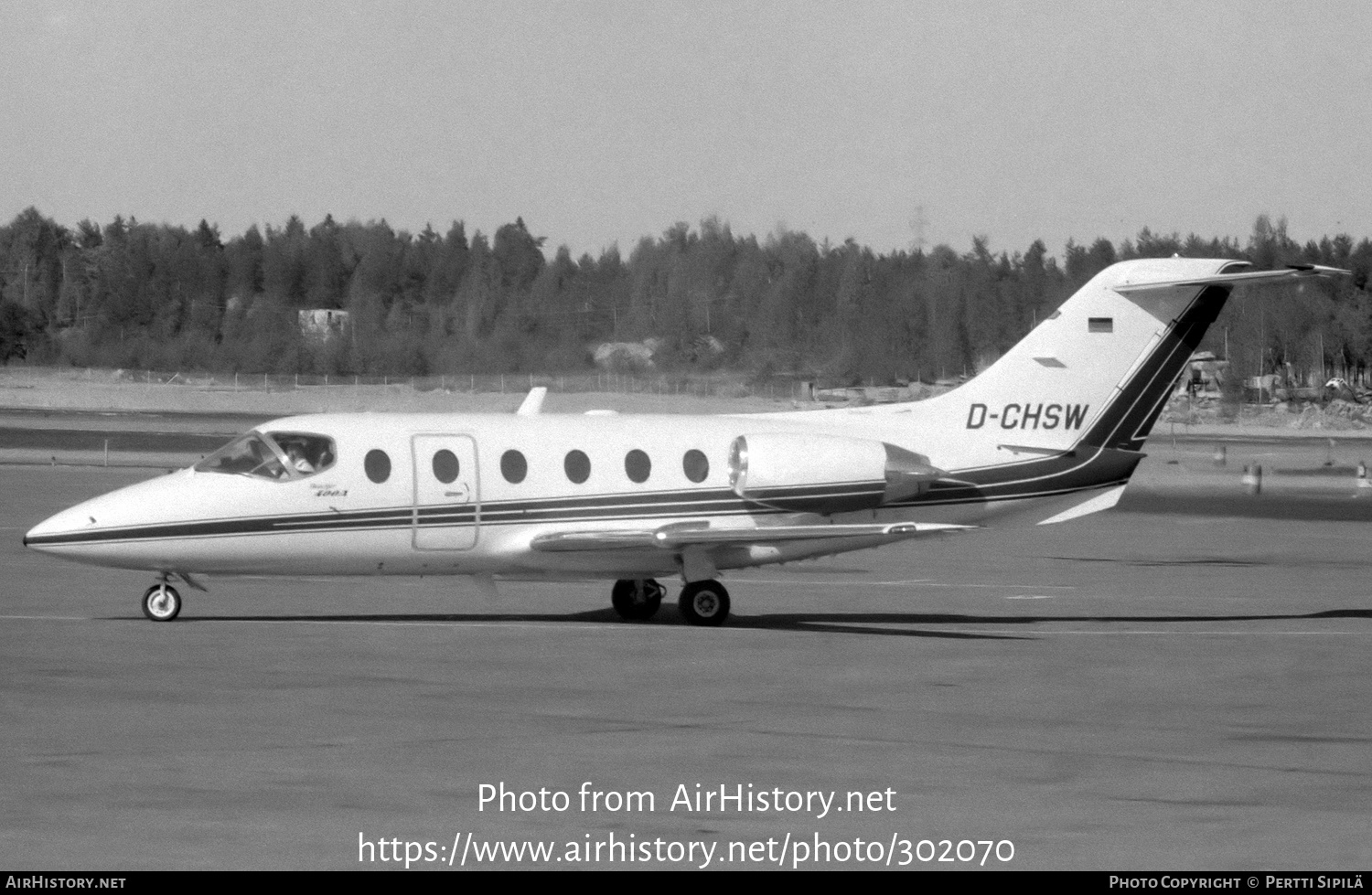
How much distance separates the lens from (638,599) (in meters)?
23.2

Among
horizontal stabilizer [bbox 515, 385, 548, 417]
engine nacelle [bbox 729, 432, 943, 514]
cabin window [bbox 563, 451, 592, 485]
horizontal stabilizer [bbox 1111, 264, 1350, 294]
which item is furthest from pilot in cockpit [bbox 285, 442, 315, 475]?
horizontal stabilizer [bbox 1111, 264, 1350, 294]

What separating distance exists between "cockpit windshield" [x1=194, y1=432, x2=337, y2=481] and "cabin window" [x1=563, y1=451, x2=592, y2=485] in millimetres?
A: 2679

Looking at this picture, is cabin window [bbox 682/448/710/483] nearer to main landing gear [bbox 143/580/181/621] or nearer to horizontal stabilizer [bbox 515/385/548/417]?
horizontal stabilizer [bbox 515/385/548/417]

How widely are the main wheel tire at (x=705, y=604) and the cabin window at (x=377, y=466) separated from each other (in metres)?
3.71

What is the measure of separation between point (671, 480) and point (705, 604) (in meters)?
1.52

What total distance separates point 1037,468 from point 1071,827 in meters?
12.8

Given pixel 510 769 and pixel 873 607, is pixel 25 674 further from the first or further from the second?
pixel 873 607

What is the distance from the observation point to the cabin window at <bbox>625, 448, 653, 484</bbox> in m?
22.3

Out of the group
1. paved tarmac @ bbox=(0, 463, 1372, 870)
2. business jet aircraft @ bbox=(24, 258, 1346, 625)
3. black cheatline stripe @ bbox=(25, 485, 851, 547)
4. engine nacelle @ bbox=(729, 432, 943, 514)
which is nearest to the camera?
paved tarmac @ bbox=(0, 463, 1372, 870)

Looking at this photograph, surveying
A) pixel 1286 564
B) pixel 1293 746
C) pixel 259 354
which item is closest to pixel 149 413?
pixel 259 354

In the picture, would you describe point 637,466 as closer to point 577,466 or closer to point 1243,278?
point 577,466

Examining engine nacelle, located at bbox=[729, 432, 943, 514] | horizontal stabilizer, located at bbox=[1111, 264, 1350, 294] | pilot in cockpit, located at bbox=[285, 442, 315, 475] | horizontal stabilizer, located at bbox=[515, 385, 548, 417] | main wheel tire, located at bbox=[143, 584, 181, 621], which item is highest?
horizontal stabilizer, located at bbox=[1111, 264, 1350, 294]

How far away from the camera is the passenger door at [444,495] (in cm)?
2152

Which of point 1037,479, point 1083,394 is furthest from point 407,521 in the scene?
point 1083,394
